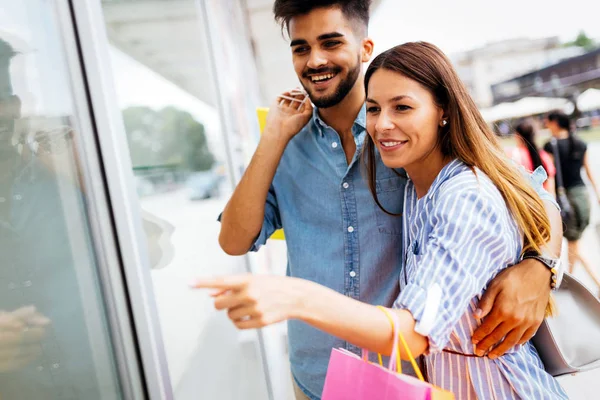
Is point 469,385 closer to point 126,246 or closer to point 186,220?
point 126,246

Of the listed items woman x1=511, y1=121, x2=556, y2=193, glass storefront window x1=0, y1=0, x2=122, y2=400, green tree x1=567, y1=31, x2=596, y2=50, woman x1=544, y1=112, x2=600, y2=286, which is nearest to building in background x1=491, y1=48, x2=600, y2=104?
green tree x1=567, y1=31, x2=596, y2=50

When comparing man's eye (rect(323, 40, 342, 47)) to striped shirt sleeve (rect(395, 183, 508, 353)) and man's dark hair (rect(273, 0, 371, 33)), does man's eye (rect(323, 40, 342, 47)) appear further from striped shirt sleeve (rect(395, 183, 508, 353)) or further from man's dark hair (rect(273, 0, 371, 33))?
striped shirt sleeve (rect(395, 183, 508, 353))

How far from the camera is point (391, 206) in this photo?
1.20 m

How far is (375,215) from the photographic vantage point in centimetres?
121

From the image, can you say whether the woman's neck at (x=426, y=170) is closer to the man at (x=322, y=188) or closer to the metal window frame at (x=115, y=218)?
the man at (x=322, y=188)

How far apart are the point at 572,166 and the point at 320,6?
12.7 feet

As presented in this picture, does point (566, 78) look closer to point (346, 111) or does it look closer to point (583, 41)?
point (583, 41)

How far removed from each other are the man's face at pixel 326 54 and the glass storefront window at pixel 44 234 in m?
0.58

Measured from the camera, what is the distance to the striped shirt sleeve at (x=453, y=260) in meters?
0.73

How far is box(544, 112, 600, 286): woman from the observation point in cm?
424

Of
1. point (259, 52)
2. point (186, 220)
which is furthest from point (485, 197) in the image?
point (259, 52)

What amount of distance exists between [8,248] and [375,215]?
802 mm

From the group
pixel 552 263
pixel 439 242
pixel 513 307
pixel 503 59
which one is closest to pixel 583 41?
pixel 503 59

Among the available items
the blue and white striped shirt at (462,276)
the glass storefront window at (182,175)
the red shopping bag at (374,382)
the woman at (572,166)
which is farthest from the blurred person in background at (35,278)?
the woman at (572,166)
